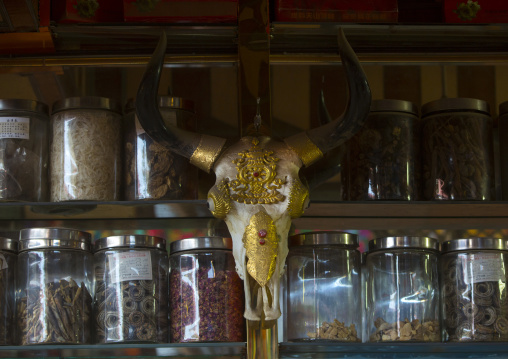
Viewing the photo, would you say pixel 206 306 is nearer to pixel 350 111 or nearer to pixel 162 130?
pixel 162 130

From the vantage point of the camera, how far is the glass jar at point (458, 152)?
2061 millimetres

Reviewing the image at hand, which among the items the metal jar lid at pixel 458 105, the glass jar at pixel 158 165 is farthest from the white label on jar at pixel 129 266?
the metal jar lid at pixel 458 105

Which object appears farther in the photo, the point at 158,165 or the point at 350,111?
the point at 158,165

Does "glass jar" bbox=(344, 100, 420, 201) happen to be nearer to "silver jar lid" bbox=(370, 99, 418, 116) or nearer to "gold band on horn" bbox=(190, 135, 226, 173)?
"silver jar lid" bbox=(370, 99, 418, 116)

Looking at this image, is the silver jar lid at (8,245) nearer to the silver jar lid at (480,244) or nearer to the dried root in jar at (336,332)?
the dried root in jar at (336,332)

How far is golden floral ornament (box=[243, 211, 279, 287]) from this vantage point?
5.86ft

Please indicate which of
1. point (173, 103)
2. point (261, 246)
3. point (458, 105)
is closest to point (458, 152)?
point (458, 105)

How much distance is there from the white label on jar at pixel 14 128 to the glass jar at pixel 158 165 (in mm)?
248

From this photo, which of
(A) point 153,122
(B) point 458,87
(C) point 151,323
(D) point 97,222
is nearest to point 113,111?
(A) point 153,122

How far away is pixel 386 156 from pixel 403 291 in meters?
0.35

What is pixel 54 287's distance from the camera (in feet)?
6.16

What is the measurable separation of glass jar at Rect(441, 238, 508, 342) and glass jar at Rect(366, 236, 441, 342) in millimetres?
38

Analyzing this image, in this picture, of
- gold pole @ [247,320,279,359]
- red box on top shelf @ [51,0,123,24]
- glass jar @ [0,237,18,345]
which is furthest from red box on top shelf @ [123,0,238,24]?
gold pole @ [247,320,279,359]

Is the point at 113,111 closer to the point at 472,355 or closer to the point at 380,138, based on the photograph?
the point at 380,138
